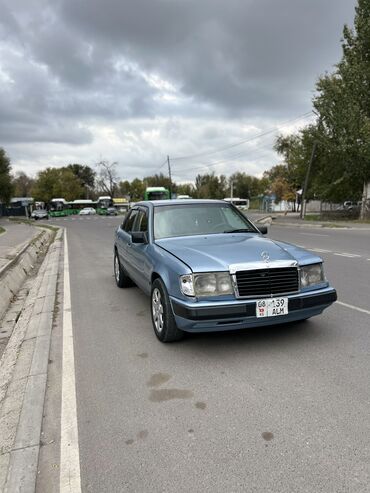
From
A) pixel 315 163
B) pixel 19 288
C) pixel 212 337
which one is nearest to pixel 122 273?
pixel 19 288

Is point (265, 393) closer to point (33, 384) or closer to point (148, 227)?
point (33, 384)

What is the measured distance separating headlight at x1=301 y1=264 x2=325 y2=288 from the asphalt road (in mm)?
696

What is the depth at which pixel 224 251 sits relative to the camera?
464 cm

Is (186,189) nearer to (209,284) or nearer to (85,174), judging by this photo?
(85,174)

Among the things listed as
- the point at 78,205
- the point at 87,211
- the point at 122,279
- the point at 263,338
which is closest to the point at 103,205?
the point at 87,211

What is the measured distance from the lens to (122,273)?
26.7ft

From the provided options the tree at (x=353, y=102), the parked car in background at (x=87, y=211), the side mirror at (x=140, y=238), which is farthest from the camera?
the parked car in background at (x=87, y=211)

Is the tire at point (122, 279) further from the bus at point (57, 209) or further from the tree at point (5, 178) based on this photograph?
the bus at point (57, 209)

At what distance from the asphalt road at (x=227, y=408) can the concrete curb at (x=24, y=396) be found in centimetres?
34

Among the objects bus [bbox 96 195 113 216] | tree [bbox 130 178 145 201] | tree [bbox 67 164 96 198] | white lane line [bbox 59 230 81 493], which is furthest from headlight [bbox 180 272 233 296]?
tree [bbox 67 164 96 198]

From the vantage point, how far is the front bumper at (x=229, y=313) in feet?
13.6

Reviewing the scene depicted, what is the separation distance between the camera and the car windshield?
5777 mm

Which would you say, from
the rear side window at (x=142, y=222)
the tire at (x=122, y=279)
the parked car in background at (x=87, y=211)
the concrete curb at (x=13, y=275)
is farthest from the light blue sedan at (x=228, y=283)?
the parked car in background at (x=87, y=211)

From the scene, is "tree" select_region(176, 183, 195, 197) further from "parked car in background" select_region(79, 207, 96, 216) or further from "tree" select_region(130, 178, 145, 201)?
"parked car in background" select_region(79, 207, 96, 216)
